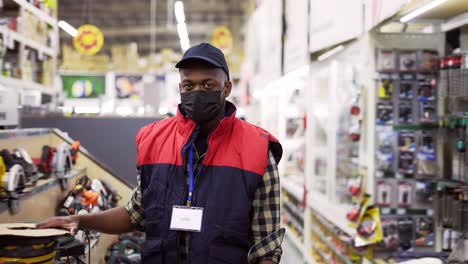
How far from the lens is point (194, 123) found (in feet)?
6.70

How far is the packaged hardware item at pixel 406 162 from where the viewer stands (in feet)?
12.1

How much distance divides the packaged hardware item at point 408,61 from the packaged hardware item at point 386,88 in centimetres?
12

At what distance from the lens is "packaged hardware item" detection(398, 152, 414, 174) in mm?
3703

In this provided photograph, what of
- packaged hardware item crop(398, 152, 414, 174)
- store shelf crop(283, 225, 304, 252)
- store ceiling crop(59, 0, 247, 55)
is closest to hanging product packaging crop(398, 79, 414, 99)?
packaged hardware item crop(398, 152, 414, 174)

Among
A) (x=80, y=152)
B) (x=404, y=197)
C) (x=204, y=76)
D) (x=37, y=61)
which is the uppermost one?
(x=37, y=61)

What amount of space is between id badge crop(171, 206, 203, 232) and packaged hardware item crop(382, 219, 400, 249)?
2.21 metres

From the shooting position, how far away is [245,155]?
6.39 ft

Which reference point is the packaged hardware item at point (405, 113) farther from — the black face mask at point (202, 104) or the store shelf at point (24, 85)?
the store shelf at point (24, 85)

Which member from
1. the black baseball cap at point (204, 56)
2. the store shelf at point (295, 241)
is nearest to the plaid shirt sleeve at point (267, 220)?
the black baseball cap at point (204, 56)

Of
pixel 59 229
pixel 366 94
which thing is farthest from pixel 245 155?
pixel 366 94

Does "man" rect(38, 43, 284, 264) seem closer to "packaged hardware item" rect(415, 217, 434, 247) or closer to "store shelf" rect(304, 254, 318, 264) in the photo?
"packaged hardware item" rect(415, 217, 434, 247)

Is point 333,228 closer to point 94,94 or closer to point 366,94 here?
point 366,94

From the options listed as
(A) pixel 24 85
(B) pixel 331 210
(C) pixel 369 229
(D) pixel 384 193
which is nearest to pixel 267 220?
(C) pixel 369 229

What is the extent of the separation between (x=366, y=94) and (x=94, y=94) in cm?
1025
